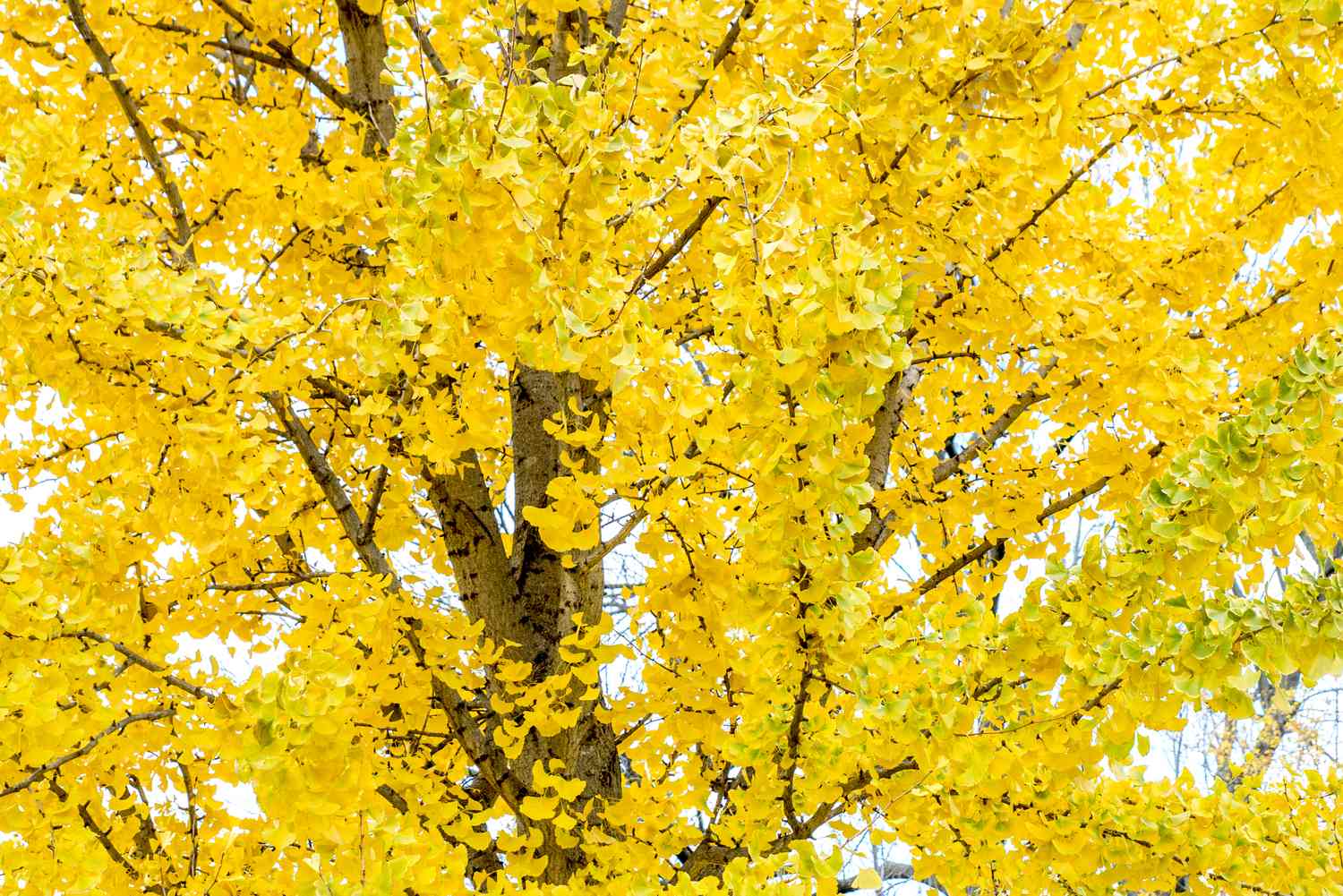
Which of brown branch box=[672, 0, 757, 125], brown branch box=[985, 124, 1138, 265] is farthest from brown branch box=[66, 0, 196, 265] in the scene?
brown branch box=[985, 124, 1138, 265]

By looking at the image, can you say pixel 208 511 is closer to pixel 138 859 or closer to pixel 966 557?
pixel 138 859

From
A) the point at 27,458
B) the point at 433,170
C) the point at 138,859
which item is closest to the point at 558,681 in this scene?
the point at 433,170

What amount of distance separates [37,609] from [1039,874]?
Answer: 2219mm

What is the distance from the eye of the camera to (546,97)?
1780 mm

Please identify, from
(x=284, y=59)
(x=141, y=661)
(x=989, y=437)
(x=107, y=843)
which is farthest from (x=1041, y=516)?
(x=284, y=59)

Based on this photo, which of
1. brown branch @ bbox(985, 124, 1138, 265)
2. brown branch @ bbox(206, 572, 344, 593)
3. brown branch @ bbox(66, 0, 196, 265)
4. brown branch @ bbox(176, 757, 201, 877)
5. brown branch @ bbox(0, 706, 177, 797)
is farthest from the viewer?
brown branch @ bbox(176, 757, 201, 877)

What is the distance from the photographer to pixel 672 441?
2209 mm

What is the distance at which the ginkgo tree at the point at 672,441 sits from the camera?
5.72 feet

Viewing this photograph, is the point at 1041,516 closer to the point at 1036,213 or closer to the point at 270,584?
the point at 1036,213

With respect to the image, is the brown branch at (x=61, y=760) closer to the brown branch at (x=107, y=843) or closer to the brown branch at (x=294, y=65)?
the brown branch at (x=107, y=843)

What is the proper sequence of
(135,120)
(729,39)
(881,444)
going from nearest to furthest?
(729,39) < (135,120) < (881,444)

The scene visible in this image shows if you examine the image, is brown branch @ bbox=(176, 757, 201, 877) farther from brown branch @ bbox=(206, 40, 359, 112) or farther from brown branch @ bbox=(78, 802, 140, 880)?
brown branch @ bbox=(206, 40, 359, 112)

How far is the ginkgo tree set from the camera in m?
1.74

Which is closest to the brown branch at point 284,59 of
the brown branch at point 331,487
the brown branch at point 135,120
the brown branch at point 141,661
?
the brown branch at point 135,120
